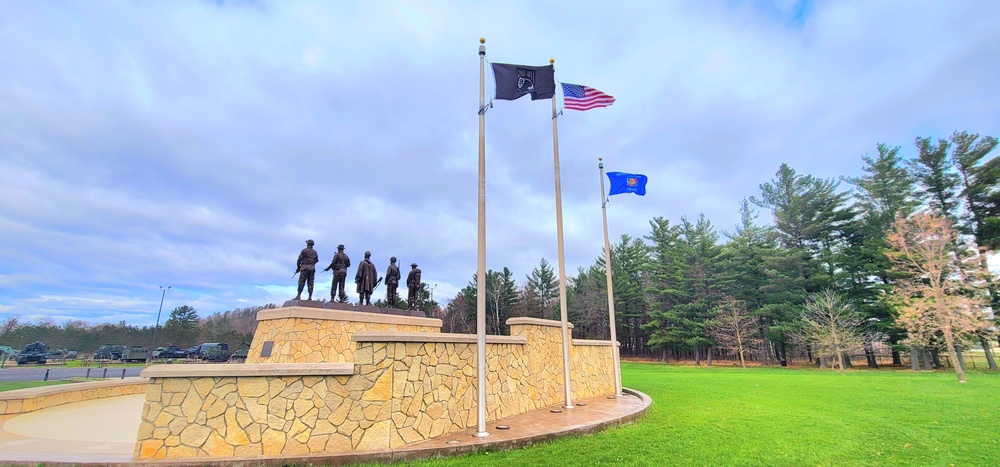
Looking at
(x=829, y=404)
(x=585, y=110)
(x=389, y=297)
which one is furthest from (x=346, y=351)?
(x=829, y=404)

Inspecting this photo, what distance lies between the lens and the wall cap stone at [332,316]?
10.5 meters

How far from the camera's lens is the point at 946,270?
24.2 metres

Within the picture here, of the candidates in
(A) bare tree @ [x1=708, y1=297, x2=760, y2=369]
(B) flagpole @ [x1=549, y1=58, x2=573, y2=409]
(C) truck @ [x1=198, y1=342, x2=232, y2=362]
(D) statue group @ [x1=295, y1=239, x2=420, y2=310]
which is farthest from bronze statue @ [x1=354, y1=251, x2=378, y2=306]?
(A) bare tree @ [x1=708, y1=297, x2=760, y2=369]

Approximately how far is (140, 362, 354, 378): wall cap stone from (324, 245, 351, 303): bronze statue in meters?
7.07

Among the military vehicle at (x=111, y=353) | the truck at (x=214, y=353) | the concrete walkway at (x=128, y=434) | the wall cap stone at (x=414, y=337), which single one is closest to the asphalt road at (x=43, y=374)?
the truck at (x=214, y=353)

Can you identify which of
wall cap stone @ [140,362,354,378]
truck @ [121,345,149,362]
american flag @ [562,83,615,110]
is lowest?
truck @ [121,345,149,362]

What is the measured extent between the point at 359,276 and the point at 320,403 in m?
7.87

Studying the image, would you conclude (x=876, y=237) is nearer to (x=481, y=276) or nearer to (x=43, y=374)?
(x=481, y=276)

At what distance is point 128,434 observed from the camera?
6422 mm

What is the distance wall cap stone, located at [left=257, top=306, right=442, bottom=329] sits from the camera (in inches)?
412

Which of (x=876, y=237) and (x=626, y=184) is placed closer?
(x=626, y=184)

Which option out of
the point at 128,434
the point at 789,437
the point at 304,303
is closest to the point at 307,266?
the point at 304,303

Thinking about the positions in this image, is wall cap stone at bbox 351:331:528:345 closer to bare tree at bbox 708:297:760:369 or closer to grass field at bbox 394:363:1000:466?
grass field at bbox 394:363:1000:466

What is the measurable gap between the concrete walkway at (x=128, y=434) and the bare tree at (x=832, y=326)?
1060 inches
